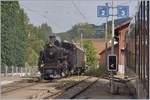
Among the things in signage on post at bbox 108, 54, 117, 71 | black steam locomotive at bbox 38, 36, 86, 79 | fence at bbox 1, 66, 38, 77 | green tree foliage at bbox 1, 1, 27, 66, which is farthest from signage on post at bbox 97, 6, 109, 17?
green tree foliage at bbox 1, 1, 27, 66

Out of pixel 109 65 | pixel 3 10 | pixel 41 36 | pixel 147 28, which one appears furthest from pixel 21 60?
pixel 147 28

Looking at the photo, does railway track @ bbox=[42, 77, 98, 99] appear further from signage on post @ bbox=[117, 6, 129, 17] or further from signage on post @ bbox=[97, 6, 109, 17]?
signage on post @ bbox=[117, 6, 129, 17]

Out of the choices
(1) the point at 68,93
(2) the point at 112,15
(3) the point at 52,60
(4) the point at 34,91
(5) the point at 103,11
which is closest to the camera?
(1) the point at 68,93

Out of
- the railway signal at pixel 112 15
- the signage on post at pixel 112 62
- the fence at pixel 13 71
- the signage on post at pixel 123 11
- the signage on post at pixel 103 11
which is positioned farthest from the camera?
the fence at pixel 13 71

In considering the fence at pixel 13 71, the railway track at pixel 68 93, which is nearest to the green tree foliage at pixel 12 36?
the fence at pixel 13 71

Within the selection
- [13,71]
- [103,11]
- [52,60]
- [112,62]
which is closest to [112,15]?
[103,11]

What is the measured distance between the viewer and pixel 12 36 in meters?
74.8

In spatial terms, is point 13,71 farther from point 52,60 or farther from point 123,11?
point 123,11

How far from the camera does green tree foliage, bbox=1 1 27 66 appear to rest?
71188 mm

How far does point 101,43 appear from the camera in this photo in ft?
454

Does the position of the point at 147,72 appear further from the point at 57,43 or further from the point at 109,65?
the point at 57,43

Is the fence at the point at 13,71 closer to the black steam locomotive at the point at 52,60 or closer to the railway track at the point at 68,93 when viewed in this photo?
the black steam locomotive at the point at 52,60

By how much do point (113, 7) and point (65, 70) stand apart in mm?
Result: 19008

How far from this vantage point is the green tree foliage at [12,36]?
71188 mm
